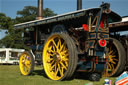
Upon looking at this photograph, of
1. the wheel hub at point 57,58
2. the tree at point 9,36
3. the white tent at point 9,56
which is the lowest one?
the white tent at point 9,56

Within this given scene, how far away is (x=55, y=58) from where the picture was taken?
8117mm

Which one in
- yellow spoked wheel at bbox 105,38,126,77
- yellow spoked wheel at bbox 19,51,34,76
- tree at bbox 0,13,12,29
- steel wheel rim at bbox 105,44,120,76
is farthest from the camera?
tree at bbox 0,13,12,29

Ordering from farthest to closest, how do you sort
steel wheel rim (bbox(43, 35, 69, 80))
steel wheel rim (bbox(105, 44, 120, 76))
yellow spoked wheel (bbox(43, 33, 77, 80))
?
1. steel wheel rim (bbox(105, 44, 120, 76))
2. steel wheel rim (bbox(43, 35, 69, 80))
3. yellow spoked wheel (bbox(43, 33, 77, 80))

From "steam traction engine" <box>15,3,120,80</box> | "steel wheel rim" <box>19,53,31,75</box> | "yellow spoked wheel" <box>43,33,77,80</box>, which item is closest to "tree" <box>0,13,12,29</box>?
"steel wheel rim" <box>19,53,31,75</box>

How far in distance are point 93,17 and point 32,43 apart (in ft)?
14.6

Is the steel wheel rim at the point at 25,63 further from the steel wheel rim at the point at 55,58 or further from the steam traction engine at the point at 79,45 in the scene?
the steel wheel rim at the point at 55,58

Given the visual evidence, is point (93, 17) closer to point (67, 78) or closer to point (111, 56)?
point (67, 78)

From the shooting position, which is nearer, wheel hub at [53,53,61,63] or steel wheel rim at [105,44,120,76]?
wheel hub at [53,53,61,63]

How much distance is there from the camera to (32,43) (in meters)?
11.1

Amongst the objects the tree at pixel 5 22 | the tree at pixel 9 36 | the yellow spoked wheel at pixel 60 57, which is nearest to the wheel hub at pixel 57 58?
the yellow spoked wheel at pixel 60 57

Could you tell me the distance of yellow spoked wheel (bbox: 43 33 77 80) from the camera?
736 centimetres

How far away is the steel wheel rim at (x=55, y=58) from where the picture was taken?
793 cm

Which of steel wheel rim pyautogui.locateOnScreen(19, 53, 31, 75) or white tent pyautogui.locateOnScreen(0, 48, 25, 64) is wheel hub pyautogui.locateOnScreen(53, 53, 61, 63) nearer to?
steel wheel rim pyautogui.locateOnScreen(19, 53, 31, 75)

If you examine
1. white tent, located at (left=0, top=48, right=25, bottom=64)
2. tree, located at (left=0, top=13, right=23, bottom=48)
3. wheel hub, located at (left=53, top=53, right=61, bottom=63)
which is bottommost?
white tent, located at (left=0, top=48, right=25, bottom=64)
